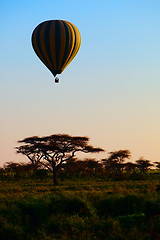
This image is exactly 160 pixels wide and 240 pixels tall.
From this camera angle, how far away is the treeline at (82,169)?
43.8 meters

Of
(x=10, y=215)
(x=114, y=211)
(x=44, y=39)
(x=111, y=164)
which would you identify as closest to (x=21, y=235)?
(x=10, y=215)

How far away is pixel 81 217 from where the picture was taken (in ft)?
48.3

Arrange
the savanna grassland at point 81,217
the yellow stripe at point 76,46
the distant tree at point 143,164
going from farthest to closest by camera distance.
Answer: the distant tree at point 143,164 < the yellow stripe at point 76,46 < the savanna grassland at point 81,217

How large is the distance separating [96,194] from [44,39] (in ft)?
52.3

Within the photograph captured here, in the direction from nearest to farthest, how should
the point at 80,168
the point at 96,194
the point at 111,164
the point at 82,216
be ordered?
the point at 82,216 → the point at 96,194 → the point at 80,168 → the point at 111,164

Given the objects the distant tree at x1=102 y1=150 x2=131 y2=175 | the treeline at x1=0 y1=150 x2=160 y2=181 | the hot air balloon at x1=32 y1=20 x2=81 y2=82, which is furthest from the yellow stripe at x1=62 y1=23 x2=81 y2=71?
the distant tree at x1=102 y1=150 x2=131 y2=175

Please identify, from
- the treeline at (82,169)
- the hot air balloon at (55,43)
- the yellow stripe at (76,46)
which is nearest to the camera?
the hot air balloon at (55,43)

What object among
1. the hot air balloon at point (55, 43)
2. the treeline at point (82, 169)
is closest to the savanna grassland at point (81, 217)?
the hot air balloon at point (55, 43)

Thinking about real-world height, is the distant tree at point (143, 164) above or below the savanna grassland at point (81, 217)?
above

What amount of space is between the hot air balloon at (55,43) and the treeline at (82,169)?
13948 mm

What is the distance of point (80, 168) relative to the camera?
47.9 m

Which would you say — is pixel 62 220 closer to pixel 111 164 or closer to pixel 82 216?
pixel 82 216

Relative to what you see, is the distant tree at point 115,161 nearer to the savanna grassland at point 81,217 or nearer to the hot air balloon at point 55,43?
the hot air balloon at point 55,43

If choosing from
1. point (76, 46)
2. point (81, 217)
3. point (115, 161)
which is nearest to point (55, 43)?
point (76, 46)
